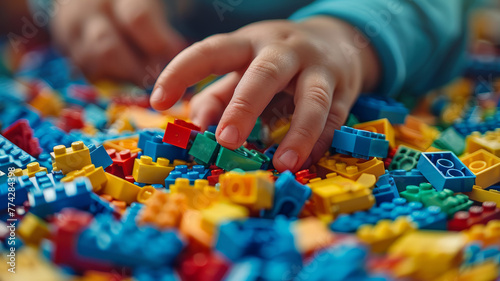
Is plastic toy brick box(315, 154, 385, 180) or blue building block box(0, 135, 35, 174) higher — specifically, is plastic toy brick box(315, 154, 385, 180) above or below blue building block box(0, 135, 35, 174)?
below

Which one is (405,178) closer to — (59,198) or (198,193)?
(198,193)

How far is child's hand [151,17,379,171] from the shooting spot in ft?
1.87

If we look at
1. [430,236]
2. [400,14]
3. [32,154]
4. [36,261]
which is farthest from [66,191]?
[400,14]

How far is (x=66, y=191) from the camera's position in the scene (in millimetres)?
446

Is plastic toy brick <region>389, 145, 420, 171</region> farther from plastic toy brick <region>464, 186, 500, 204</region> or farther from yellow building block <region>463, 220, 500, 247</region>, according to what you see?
yellow building block <region>463, 220, 500, 247</region>

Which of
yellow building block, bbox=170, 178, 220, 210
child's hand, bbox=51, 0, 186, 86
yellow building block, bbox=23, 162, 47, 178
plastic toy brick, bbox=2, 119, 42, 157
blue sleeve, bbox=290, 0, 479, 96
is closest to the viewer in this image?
yellow building block, bbox=170, 178, 220, 210

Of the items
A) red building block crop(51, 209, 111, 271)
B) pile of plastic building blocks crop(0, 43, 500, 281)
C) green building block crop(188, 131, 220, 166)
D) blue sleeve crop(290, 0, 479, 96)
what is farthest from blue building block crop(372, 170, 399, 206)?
blue sleeve crop(290, 0, 479, 96)

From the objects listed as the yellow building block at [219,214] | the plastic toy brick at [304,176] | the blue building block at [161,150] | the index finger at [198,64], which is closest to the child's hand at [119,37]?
the index finger at [198,64]

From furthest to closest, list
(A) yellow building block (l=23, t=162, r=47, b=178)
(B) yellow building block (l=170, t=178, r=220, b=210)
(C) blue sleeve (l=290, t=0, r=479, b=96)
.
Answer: (C) blue sleeve (l=290, t=0, r=479, b=96)
(A) yellow building block (l=23, t=162, r=47, b=178)
(B) yellow building block (l=170, t=178, r=220, b=210)

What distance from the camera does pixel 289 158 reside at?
56cm

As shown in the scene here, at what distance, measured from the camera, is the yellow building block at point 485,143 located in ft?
2.07

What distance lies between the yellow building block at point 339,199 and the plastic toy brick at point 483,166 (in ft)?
0.61

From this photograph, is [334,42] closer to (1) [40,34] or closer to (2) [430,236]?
(2) [430,236]

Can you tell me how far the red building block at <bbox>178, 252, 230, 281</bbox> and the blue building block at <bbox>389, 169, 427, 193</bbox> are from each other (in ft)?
1.00
